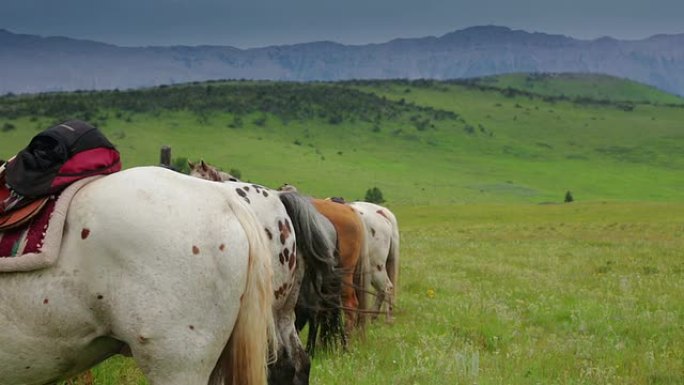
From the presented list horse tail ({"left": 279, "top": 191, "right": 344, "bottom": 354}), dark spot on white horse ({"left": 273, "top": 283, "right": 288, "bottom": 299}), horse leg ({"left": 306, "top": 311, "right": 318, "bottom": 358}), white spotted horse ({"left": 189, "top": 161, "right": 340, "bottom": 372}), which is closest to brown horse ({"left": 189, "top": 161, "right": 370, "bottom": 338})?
horse leg ({"left": 306, "top": 311, "right": 318, "bottom": 358})

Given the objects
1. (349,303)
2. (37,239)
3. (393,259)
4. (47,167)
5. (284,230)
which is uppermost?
(47,167)

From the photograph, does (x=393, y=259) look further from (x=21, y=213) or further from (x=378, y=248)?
(x=21, y=213)

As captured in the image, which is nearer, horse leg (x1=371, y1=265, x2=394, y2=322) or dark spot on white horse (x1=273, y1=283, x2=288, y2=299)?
dark spot on white horse (x1=273, y1=283, x2=288, y2=299)

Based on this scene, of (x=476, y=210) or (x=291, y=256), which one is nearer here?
(x=291, y=256)

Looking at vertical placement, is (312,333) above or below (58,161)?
below

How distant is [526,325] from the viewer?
12102mm

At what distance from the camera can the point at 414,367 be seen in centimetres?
831

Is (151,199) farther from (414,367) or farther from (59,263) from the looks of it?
(414,367)

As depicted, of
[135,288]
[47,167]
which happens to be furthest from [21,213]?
[135,288]

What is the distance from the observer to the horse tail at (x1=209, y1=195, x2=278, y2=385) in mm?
4852

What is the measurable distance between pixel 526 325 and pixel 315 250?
527cm

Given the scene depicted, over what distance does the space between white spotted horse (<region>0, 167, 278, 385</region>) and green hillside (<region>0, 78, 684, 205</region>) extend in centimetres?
9163

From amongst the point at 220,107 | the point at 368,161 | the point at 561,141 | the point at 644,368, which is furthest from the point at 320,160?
the point at 644,368

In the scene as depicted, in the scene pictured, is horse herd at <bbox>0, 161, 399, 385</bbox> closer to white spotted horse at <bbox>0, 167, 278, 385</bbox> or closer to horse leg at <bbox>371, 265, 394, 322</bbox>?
white spotted horse at <bbox>0, 167, 278, 385</bbox>
